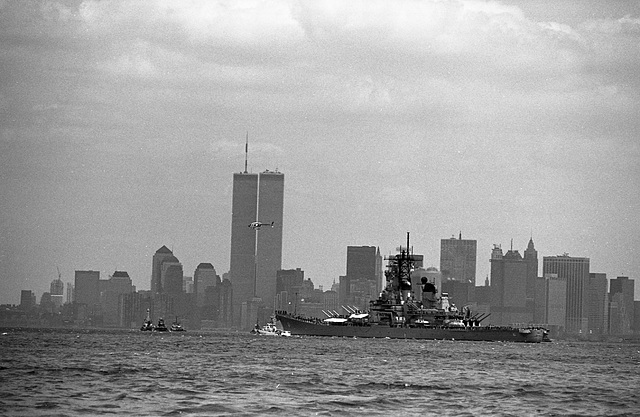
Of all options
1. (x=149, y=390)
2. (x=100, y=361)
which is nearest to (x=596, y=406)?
(x=149, y=390)

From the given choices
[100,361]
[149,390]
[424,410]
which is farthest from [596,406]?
[100,361]

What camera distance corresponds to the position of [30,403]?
5619 cm

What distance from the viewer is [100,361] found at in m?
94.8

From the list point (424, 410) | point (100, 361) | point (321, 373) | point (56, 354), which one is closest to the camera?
point (424, 410)

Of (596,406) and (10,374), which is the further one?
(10,374)

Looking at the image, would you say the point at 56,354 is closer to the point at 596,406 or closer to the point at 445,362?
the point at 445,362

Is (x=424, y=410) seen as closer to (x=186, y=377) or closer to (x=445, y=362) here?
(x=186, y=377)

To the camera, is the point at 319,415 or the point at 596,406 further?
the point at 596,406

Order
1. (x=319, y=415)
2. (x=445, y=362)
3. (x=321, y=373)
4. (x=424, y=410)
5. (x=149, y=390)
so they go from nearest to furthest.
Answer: (x=319, y=415), (x=424, y=410), (x=149, y=390), (x=321, y=373), (x=445, y=362)

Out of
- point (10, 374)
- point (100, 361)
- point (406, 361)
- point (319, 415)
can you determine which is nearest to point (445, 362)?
point (406, 361)

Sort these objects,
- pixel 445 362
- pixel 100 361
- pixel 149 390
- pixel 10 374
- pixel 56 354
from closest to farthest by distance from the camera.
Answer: pixel 149 390
pixel 10 374
pixel 100 361
pixel 56 354
pixel 445 362

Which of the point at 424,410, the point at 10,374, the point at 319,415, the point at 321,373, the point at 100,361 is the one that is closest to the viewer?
the point at 319,415

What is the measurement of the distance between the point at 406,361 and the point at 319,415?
56.0 m

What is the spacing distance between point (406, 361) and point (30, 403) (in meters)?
59.5
